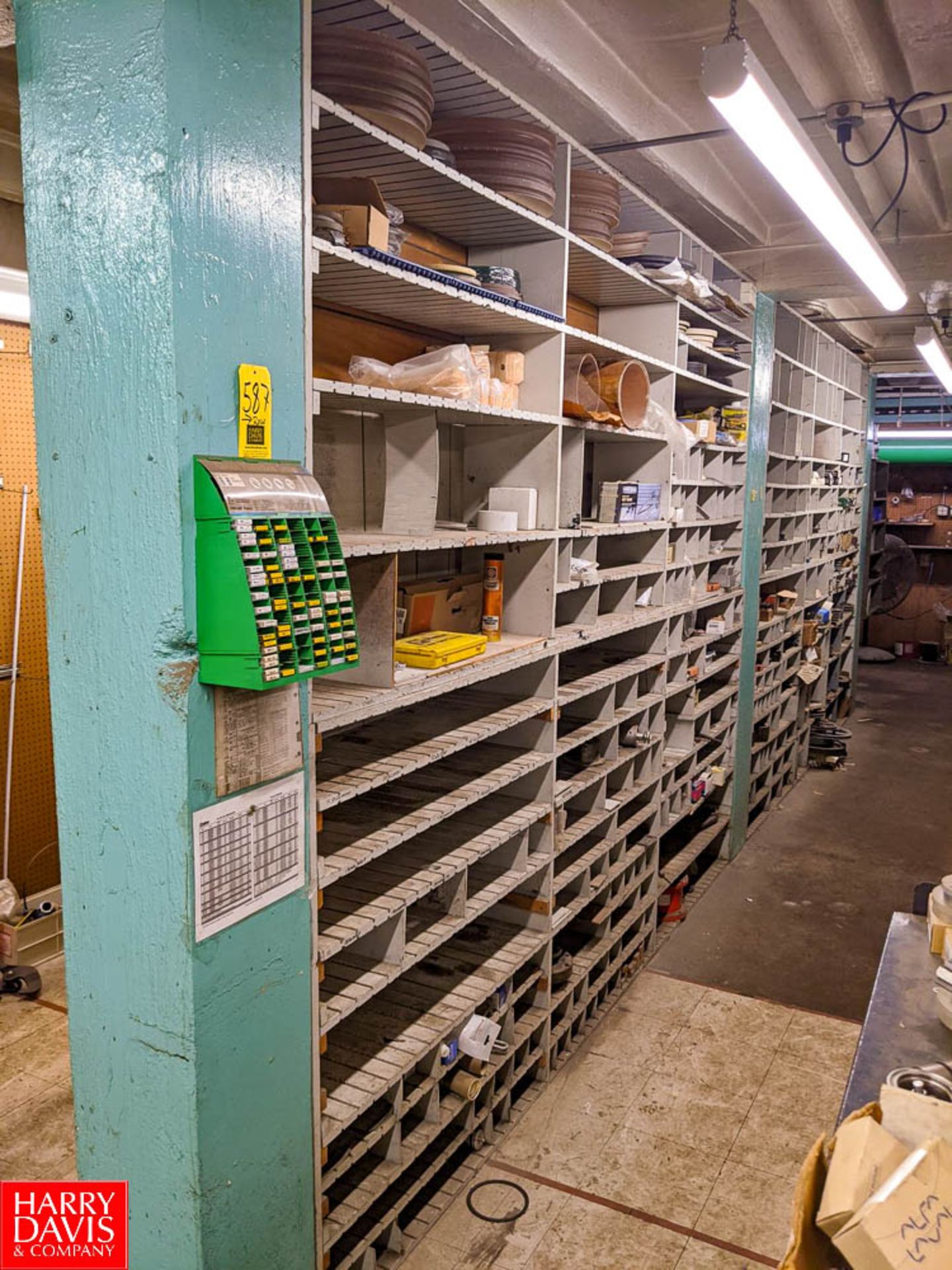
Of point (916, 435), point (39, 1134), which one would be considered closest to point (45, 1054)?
point (39, 1134)

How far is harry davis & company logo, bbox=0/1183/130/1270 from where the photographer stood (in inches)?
75.7

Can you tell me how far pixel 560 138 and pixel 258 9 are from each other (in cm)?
150

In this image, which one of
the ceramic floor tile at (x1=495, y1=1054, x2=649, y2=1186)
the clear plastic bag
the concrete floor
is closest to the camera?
the clear plastic bag

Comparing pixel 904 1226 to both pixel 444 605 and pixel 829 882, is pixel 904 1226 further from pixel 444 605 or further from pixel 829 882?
pixel 829 882

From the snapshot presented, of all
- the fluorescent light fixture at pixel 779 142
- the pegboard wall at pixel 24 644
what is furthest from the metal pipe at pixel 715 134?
the pegboard wall at pixel 24 644

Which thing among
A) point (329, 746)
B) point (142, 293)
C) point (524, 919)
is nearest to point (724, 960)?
point (524, 919)

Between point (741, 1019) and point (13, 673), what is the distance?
3.22 m

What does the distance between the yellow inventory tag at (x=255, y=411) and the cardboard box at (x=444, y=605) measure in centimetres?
117

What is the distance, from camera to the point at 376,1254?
259cm

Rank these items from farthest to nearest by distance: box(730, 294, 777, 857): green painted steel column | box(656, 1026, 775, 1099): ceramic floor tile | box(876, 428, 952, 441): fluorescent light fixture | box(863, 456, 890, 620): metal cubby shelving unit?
1. box(876, 428, 952, 441): fluorescent light fixture
2. box(863, 456, 890, 620): metal cubby shelving unit
3. box(730, 294, 777, 857): green painted steel column
4. box(656, 1026, 775, 1099): ceramic floor tile

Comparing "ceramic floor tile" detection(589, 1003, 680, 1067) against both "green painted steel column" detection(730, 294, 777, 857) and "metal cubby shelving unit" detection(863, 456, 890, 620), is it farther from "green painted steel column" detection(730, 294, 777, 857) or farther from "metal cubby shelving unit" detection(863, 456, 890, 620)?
"metal cubby shelving unit" detection(863, 456, 890, 620)

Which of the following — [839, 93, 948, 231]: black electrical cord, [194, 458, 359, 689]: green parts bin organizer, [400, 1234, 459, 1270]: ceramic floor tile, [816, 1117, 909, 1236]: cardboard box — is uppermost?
[839, 93, 948, 231]: black electrical cord

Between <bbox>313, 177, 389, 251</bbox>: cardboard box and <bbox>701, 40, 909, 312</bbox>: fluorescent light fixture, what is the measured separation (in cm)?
76

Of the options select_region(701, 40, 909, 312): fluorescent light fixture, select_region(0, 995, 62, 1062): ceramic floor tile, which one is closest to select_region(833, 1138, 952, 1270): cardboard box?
select_region(701, 40, 909, 312): fluorescent light fixture
